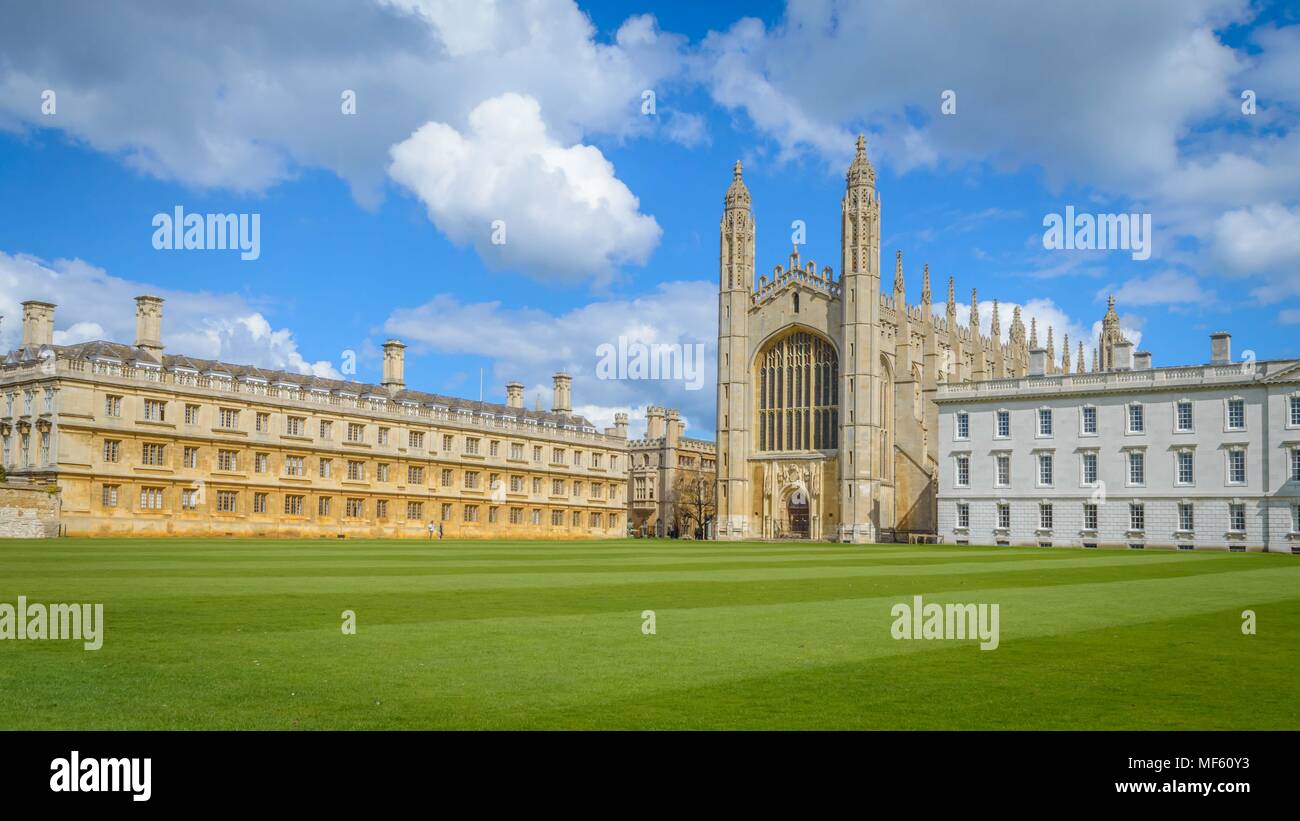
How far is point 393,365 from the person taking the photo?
7962cm

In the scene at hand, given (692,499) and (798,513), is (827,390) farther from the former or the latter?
(692,499)

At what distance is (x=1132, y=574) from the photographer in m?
29.0

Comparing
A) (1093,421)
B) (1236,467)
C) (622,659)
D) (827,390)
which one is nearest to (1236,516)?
(1236,467)

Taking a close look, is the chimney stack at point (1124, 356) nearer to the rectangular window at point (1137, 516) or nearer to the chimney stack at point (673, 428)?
the rectangular window at point (1137, 516)

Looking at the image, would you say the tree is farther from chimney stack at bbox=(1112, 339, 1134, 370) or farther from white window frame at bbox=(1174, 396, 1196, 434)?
white window frame at bbox=(1174, 396, 1196, 434)

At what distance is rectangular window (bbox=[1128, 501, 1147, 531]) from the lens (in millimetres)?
60625

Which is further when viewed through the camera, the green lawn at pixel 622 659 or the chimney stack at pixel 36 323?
the chimney stack at pixel 36 323

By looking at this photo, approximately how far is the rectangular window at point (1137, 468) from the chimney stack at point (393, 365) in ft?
160

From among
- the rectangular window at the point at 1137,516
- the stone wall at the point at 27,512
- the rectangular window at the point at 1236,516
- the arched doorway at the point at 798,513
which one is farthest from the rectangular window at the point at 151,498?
the rectangular window at the point at 1236,516

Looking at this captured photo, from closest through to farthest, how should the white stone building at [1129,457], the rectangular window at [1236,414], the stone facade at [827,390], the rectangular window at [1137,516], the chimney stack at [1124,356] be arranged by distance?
1. the white stone building at [1129,457]
2. the rectangular window at [1236,414]
3. the rectangular window at [1137,516]
4. the chimney stack at [1124,356]
5. the stone facade at [827,390]

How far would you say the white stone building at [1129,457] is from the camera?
5606 cm
